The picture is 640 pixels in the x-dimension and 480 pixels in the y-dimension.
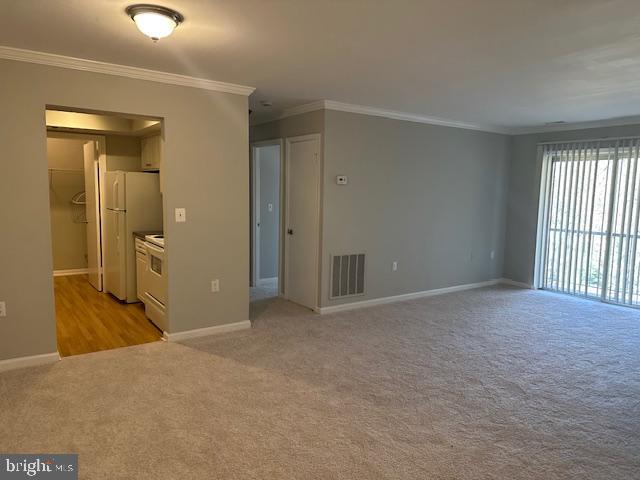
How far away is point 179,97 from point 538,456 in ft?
12.6

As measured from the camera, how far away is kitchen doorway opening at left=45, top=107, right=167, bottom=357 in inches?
178

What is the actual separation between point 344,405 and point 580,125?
211 inches

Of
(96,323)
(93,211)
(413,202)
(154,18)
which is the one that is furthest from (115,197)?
(413,202)

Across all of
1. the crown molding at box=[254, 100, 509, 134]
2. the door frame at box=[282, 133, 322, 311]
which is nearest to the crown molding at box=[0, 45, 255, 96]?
the crown molding at box=[254, 100, 509, 134]

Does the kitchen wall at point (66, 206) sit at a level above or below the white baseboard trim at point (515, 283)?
above

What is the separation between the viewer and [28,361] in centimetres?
358

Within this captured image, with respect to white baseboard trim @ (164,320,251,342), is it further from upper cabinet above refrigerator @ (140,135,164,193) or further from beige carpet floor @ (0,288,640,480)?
upper cabinet above refrigerator @ (140,135,164,193)

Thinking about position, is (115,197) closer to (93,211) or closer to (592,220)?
(93,211)

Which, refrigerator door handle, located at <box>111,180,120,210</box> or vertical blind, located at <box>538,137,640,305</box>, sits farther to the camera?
vertical blind, located at <box>538,137,640,305</box>

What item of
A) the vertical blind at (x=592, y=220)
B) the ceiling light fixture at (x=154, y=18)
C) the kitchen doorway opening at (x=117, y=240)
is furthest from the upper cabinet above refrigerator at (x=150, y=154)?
the vertical blind at (x=592, y=220)

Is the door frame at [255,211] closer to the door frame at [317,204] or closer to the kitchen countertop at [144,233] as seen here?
the door frame at [317,204]

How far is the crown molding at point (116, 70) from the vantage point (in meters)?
3.29

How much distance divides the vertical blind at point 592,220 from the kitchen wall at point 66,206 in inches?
285
